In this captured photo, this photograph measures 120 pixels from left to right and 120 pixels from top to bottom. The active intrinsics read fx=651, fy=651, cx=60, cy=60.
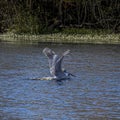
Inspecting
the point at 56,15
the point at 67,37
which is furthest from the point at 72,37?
the point at 56,15

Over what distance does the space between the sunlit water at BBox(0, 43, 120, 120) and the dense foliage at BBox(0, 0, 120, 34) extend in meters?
16.7

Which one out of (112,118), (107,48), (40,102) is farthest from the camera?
(107,48)

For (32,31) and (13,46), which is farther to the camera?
(32,31)

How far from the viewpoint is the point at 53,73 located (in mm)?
22531

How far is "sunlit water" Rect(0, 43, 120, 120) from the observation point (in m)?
15.8

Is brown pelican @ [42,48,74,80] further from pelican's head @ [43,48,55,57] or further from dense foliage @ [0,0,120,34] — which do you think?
dense foliage @ [0,0,120,34]

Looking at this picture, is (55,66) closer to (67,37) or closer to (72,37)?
(67,37)

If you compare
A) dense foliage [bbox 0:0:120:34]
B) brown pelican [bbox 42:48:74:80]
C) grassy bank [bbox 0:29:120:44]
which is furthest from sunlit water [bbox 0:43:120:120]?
dense foliage [bbox 0:0:120:34]

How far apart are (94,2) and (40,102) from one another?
3417 cm

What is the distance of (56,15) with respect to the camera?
5200 centimetres

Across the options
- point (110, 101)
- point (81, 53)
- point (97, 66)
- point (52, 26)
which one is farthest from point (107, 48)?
point (110, 101)

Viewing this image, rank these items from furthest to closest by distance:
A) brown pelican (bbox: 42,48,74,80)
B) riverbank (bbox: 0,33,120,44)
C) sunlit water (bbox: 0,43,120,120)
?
riverbank (bbox: 0,33,120,44), brown pelican (bbox: 42,48,74,80), sunlit water (bbox: 0,43,120,120)

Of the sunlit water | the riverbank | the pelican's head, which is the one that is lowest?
the riverbank

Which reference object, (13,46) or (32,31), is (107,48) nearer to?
(13,46)
